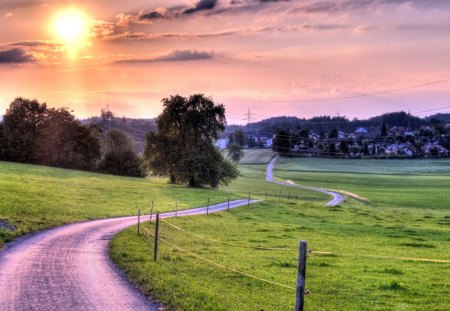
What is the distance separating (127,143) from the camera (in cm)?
11125

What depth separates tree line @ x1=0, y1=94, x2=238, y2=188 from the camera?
82.2m

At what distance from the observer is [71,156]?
108062 mm

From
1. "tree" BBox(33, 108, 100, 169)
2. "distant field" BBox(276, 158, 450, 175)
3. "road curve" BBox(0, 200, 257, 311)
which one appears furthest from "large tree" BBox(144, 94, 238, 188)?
"distant field" BBox(276, 158, 450, 175)

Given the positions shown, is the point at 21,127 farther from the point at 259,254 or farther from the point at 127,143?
the point at 259,254

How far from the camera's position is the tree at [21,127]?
101m

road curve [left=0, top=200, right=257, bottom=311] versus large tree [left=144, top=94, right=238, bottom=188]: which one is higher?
large tree [left=144, top=94, right=238, bottom=188]

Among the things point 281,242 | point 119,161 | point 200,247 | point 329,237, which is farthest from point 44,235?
point 119,161

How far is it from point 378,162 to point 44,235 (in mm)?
185628

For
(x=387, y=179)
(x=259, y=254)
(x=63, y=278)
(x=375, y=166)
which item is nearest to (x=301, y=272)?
(x=63, y=278)

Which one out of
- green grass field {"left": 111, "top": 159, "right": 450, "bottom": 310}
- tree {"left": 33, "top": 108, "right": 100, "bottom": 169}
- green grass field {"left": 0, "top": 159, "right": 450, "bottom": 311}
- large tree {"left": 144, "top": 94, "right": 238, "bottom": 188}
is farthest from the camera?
tree {"left": 33, "top": 108, "right": 100, "bottom": 169}

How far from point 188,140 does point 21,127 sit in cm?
4421

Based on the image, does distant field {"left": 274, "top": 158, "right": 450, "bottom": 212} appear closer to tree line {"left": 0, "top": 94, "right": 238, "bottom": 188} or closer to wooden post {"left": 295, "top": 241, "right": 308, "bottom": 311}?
tree line {"left": 0, "top": 94, "right": 238, "bottom": 188}

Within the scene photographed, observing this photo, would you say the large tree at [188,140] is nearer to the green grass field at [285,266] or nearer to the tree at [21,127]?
the tree at [21,127]

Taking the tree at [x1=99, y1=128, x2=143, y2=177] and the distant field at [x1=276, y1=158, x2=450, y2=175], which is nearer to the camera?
the tree at [x1=99, y1=128, x2=143, y2=177]
